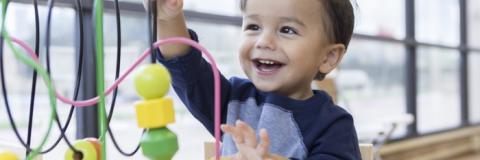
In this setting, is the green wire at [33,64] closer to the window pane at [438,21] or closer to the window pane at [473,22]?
the window pane at [438,21]

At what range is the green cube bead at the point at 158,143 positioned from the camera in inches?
18.0

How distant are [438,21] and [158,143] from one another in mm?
4019

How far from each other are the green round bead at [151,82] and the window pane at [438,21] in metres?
3.48

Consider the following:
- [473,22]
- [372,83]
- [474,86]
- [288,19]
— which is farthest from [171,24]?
[474,86]

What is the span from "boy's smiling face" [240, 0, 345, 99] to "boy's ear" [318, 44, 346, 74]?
3 cm

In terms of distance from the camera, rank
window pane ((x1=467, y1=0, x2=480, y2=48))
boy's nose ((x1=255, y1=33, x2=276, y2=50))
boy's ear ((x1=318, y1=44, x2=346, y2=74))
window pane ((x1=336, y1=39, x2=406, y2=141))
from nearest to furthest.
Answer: boy's nose ((x1=255, y1=33, x2=276, y2=50))
boy's ear ((x1=318, y1=44, x2=346, y2=74))
window pane ((x1=336, y1=39, x2=406, y2=141))
window pane ((x1=467, y1=0, x2=480, y2=48))

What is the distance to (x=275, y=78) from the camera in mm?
730

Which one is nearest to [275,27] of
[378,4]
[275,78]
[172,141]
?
[275,78]

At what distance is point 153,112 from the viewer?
451 millimetres

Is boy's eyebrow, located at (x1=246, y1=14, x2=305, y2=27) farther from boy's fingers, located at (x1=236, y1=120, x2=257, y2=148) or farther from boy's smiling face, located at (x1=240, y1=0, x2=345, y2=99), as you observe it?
boy's fingers, located at (x1=236, y1=120, x2=257, y2=148)


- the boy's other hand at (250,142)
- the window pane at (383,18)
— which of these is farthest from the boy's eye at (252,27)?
the window pane at (383,18)

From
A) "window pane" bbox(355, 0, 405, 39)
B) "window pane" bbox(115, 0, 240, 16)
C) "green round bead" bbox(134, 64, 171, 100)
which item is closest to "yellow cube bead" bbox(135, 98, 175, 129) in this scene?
"green round bead" bbox(134, 64, 171, 100)

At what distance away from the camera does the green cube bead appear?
46cm

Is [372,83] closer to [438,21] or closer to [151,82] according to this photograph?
[438,21]
